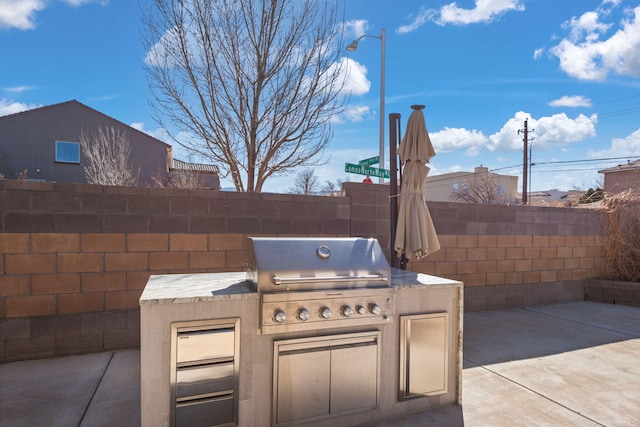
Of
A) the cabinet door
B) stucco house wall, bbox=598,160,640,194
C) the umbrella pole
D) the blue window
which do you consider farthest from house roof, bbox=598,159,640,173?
the blue window

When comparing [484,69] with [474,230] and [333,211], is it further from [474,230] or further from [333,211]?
[333,211]

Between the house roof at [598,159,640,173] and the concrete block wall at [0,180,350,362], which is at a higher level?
the house roof at [598,159,640,173]

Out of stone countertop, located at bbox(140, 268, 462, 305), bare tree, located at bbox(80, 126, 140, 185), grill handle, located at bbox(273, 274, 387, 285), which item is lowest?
stone countertop, located at bbox(140, 268, 462, 305)

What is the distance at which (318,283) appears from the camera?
7.30 ft

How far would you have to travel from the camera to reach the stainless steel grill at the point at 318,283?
7.00 feet

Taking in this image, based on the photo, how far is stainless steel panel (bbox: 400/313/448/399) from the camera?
2531mm

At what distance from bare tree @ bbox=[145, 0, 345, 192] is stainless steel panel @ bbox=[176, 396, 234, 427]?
476 centimetres

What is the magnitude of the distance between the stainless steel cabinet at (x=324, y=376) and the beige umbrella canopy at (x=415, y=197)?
1.56 m

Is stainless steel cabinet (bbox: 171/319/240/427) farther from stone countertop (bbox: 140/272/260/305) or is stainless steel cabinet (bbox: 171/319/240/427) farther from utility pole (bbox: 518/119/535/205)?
utility pole (bbox: 518/119/535/205)

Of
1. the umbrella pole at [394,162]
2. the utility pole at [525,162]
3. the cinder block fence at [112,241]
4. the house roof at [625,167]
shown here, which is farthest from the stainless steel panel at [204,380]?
the house roof at [625,167]

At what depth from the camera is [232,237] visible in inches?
163

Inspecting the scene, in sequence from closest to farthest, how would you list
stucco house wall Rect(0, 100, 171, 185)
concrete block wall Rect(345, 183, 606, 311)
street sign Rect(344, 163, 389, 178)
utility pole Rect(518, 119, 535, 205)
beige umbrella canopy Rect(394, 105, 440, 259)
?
beige umbrella canopy Rect(394, 105, 440, 259)
concrete block wall Rect(345, 183, 606, 311)
street sign Rect(344, 163, 389, 178)
stucco house wall Rect(0, 100, 171, 185)
utility pole Rect(518, 119, 535, 205)

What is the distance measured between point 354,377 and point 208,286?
1.16 m

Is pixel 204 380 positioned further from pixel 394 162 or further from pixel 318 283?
pixel 394 162
